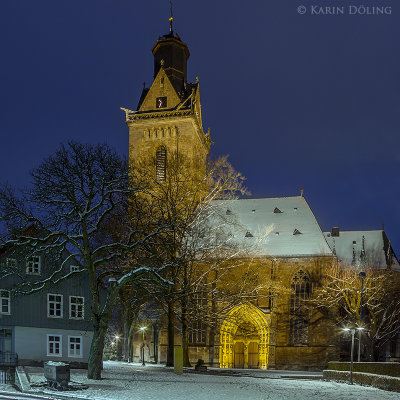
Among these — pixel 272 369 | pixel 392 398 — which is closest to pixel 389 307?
pixel 272 369

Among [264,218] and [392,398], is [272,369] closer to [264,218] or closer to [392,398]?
[264,218]

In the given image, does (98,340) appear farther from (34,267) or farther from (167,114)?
(167,114)

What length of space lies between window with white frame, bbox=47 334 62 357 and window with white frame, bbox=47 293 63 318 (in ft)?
3.65

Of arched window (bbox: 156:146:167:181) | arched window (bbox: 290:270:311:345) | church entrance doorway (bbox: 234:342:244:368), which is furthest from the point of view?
arched window (bbox: 156:146:167:181)

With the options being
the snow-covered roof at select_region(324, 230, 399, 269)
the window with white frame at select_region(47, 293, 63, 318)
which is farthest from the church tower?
the window with white frame at select_region(47, 293, 63, 318)

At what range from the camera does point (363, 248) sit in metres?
46.0

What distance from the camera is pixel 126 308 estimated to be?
1444 inches

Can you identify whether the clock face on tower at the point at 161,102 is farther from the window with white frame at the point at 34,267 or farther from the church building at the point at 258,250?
the window with white frame at the point at 34,267

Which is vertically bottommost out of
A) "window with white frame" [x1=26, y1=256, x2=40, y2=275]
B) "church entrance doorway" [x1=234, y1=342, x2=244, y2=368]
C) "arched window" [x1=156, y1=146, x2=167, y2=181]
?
"church entrance doorway" [x1=234, y1=342, x2=244, y2=368]

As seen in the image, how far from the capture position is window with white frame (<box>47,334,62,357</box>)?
28.6 m

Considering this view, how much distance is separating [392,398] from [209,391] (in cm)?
605

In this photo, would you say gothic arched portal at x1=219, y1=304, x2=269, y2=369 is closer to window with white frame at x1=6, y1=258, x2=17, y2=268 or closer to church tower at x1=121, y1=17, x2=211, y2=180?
church tower at x1=121, y1=17, x2=211, y2=180

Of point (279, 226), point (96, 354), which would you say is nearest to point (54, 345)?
point (96, 354)

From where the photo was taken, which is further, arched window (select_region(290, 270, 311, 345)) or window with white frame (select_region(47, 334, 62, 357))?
arched window (select_region(290, 270, 311, 345))
